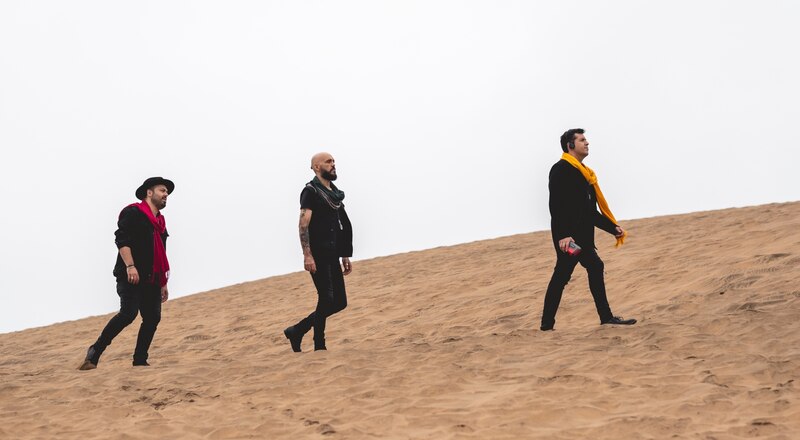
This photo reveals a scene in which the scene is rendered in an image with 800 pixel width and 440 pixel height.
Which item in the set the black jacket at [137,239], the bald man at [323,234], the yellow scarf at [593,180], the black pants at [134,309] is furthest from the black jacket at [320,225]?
the yellow scarf at [593,180]

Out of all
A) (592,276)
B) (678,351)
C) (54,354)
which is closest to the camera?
(678,351)

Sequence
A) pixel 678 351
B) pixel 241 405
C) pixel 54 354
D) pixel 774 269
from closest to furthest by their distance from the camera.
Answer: pixel 241 405 < pixel 678 351 < pixel 774 269 < pixel 54 354

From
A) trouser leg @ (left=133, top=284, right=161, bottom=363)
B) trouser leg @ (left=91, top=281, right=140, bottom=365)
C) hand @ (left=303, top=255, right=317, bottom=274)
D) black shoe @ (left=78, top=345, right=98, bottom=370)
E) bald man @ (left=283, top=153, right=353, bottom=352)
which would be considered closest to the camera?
hand @ (left=303, top=255, right=317, bottom=274)

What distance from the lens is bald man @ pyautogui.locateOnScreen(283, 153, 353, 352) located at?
8.05m

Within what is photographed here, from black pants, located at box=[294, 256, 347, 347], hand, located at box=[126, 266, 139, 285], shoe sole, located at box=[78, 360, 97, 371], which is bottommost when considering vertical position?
shoe sole, located at box=[78, 360, 97, 371]

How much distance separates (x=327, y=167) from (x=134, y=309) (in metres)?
2.07

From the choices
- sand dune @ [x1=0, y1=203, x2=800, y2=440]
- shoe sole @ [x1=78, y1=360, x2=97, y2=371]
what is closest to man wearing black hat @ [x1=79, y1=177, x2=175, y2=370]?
shoe sole @ [x1=78, y1=360, x2=97, y2=371]

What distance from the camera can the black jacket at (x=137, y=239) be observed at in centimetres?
816

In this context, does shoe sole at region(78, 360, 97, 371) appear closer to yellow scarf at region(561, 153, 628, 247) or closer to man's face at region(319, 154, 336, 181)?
man's face at region(319, 154, 336, 181)

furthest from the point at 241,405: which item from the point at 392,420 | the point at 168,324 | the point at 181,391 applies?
the point at 168,324

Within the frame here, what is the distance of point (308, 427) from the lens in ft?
19.6

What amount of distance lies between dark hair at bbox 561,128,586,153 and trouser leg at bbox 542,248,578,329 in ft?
3.02

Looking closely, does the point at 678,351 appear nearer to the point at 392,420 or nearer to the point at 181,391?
the point at 392,420

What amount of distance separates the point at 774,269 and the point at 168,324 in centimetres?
984
